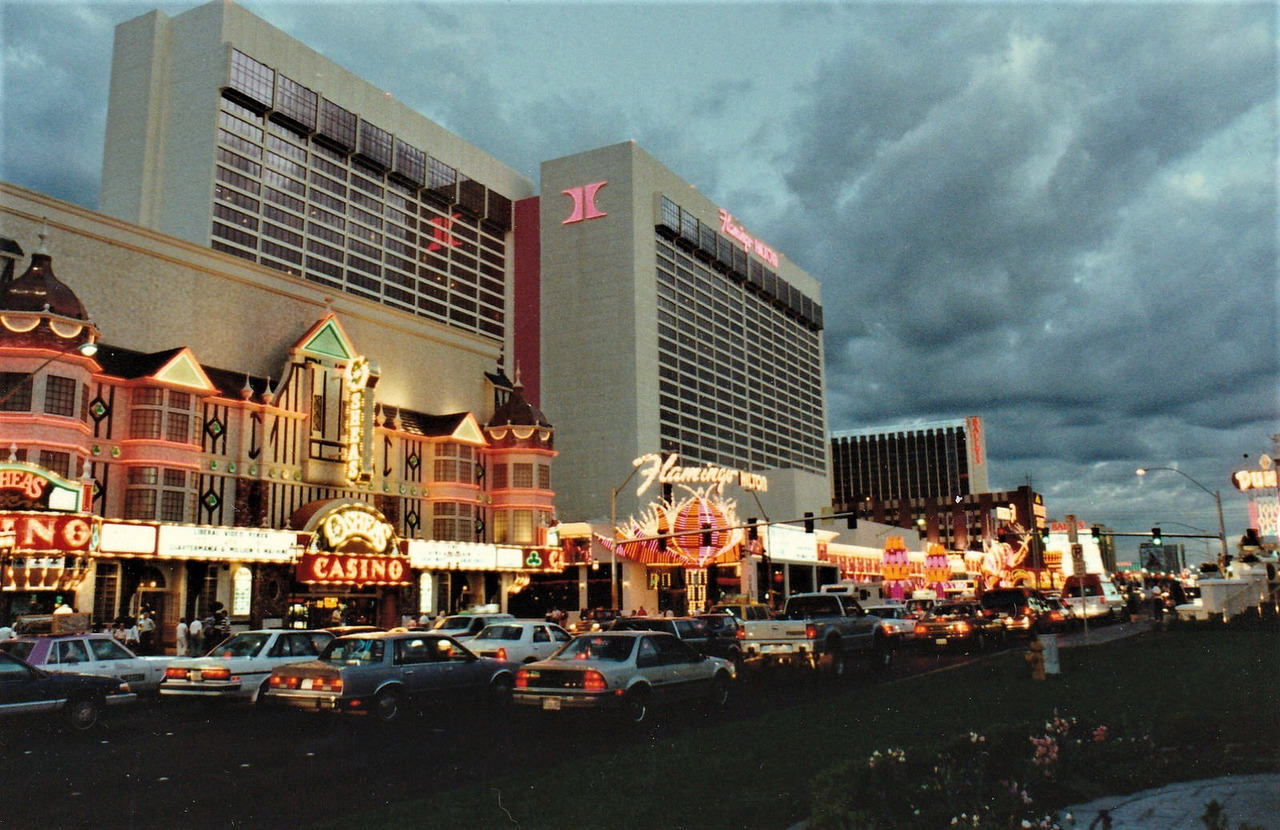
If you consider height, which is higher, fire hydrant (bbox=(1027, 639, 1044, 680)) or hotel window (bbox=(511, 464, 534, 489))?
hotel window (bbox=(511, 464, 534, 489))

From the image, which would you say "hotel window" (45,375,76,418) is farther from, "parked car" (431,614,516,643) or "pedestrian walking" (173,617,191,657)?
"parked car" (431,614,516,643)

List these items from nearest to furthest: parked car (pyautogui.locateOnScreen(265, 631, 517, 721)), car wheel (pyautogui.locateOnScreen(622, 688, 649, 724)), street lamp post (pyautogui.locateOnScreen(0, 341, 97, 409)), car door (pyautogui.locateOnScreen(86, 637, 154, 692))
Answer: car wheel (pyautogui.locateOnScreen(622, 688, 649, 724)) < parked car (pyautogui.locateOnScreen(265, 631, 517, 721)) < car door (pyautogui.locateOnScreen(86, 637, 154, 692)) < street lamp post (pyautogui.locateOnScreen(0, 341, 97, 409))

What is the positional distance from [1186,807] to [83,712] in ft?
53.4

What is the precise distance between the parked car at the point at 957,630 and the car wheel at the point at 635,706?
65.5 ft

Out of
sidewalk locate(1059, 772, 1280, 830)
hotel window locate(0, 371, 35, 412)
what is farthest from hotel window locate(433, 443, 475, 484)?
sidewalk locate(1059, 772, 1280, 830)

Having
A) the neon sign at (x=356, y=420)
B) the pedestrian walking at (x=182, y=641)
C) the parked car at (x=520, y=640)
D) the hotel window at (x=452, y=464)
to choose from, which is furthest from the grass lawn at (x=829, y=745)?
the hotel window at (x=452, y=464)

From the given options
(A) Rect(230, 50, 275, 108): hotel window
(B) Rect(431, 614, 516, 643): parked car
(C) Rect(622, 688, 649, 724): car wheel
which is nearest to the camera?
(C) Rect(622, 688, 649, 724): car wheel

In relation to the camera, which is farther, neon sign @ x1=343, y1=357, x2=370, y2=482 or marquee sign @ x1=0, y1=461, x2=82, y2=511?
neon sign @ x1=343, y1=357, x2=370, y2=482

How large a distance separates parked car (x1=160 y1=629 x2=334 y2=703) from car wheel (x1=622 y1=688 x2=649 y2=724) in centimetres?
800

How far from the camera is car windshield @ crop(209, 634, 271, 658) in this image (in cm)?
1934

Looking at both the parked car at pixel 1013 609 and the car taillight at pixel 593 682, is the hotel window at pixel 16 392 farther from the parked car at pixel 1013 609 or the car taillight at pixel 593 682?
the parked car at pixel 1013 609

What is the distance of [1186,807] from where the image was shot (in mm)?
8422

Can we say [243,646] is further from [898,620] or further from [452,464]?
[452,464]

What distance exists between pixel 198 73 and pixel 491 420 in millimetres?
51652
